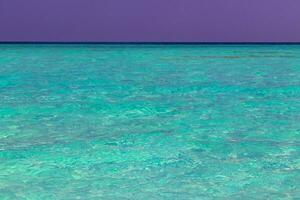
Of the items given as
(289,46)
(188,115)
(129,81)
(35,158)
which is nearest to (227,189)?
(35,158)

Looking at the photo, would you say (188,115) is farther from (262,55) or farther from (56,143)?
(262,55)

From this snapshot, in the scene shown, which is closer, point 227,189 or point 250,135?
point 227,189

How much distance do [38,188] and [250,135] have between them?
116 centimetres

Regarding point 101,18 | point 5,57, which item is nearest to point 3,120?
point 5,57

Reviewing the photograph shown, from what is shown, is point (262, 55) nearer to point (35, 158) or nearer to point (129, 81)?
point (129, 81)

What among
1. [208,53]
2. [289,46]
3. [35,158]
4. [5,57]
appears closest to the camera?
[35,158]

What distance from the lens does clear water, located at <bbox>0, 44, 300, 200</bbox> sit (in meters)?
1.79

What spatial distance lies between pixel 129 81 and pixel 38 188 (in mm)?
2705

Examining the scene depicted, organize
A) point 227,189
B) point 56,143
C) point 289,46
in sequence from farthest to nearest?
1. point 289,46
2. point 56,143
3. point 227,189

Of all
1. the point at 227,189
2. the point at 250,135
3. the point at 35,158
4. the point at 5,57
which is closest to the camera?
the point at 227,189

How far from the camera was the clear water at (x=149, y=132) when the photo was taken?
1.79 meters

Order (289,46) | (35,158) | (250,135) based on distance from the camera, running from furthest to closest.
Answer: (289,46)
(250,135)
(35,158)

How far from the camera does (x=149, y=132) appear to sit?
259cm

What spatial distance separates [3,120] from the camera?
2855 mm
